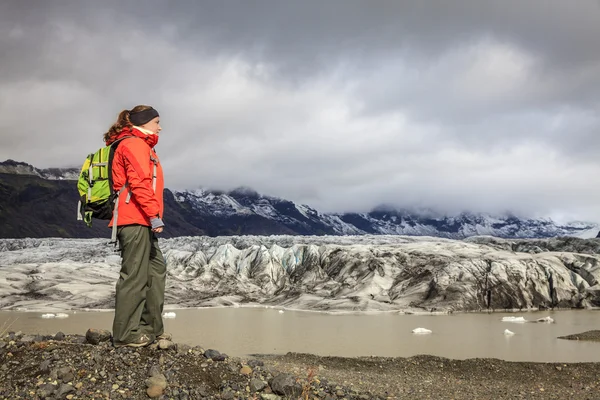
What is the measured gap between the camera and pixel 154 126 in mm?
6344

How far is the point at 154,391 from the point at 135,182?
241 cm

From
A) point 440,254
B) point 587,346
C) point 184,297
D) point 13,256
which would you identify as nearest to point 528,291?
point 440,254

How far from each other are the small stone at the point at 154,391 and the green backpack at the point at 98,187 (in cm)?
220

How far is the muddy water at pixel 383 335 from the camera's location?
15.7m

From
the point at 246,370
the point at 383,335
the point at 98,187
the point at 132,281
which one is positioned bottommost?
the point at 383,335

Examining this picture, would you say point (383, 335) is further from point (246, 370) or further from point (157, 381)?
point (157, 381)

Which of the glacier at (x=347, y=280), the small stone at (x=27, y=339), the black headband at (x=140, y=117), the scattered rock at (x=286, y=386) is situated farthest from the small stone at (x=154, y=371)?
the glacier at (x=347, y=280)

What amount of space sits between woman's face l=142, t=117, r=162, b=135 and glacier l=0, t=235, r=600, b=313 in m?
28.4

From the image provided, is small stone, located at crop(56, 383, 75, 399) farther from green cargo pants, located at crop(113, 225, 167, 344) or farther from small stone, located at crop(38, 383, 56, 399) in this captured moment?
green cargo pants, located at crop(113, 225, 167, 344)

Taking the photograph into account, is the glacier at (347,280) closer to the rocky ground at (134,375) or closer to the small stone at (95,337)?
the rocky ground at (134,375)

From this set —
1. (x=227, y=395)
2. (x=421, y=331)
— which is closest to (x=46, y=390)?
(x=227, y=395)

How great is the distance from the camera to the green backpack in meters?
5.84

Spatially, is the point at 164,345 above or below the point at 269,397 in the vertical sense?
above

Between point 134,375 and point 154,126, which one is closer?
point 134,375
